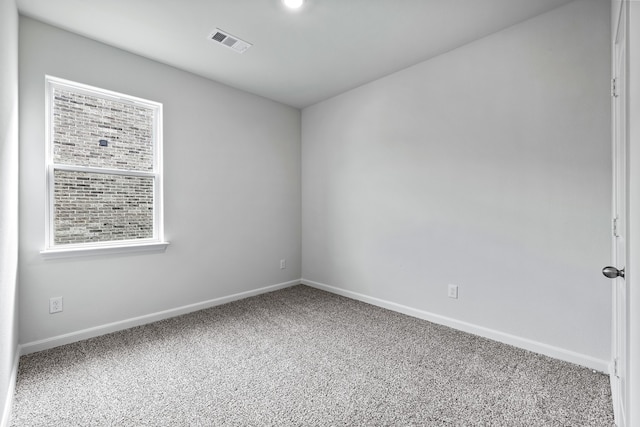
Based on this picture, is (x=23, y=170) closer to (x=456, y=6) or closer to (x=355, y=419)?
(x=355, y=419)

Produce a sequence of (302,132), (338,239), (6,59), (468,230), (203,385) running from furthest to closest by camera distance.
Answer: (302,132), (338,239), (468,230), (203,385), (6,59)

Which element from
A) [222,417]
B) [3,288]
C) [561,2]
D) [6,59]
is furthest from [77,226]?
[561,2]

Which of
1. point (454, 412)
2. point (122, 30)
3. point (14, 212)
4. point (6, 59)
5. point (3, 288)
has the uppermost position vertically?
point (122, 30)

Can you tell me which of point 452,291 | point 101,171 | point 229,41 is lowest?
point 452,291

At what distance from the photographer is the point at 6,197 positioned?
169cm

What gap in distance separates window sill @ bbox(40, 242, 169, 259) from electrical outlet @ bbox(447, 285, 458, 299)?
2754mm

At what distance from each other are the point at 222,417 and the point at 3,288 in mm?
1320

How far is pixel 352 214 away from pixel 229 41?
2.18 metres

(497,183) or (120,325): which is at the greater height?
(497,183)

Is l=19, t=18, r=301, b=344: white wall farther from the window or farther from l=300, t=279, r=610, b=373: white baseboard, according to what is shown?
l=300, t=279, r=610, b=373: white baseboard

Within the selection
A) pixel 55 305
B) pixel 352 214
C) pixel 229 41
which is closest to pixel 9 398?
pixel 55 305

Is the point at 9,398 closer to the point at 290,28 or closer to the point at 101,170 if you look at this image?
the point at 101,170

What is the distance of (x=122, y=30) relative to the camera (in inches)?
95.3

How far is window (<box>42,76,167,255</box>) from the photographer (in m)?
2.45
